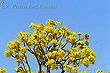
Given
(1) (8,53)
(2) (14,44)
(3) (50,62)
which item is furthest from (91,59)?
(1) (8,53)

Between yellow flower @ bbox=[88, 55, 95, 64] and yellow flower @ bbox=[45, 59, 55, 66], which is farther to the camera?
yellow flower @ bbox=[88, 55, 95, 64]

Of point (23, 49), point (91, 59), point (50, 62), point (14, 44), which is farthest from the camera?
point (14, 44)

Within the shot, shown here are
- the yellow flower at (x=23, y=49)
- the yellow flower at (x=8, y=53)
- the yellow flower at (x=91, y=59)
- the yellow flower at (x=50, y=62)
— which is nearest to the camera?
the yellow flower at (x=50, y=62)

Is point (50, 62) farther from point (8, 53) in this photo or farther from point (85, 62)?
point (8, 53)

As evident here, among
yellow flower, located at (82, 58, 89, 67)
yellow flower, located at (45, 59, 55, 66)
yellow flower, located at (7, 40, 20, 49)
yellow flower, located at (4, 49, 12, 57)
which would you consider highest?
yellow flower, located at (7, 40, 20, 49)

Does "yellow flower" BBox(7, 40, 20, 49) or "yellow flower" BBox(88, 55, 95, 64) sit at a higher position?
"yellow flower" BBox(7, 40, 20, 49)

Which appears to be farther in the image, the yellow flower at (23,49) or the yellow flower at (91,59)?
the yellow flower at (23,49)

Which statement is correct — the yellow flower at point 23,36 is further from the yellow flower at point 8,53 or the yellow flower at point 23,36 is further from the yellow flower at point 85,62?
the yellow flower at point 85,62

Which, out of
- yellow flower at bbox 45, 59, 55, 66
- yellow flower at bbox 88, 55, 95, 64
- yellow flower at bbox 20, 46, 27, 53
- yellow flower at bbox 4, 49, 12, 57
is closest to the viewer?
yellow flower at bbox 45, 59, 55, 66

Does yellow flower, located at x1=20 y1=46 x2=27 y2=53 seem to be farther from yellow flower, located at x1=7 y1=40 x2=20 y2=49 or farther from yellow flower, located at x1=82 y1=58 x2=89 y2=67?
yellow flower, located at x1=82 y1=58 x2=89 y2=67

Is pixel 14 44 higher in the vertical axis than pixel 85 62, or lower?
higher

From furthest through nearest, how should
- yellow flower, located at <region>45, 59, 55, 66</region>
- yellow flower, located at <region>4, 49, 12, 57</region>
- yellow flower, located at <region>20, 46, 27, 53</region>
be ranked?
yellow flower, located at <region>4, 49, 12, 57</region> → yellow flower, located at <region>20, 46, 27, 53</region> → yellow flower, located at <region>45, 59, 55, 66</region>

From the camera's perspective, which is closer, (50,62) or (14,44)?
(50,62)

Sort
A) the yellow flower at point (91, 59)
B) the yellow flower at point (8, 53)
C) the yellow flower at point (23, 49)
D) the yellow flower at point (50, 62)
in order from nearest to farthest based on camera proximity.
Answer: the yellow flower at point (50, 62), the yellow flower at point (91, 59), the yellow flower at point (23, 49), the yellow flower at point (8, 53)
